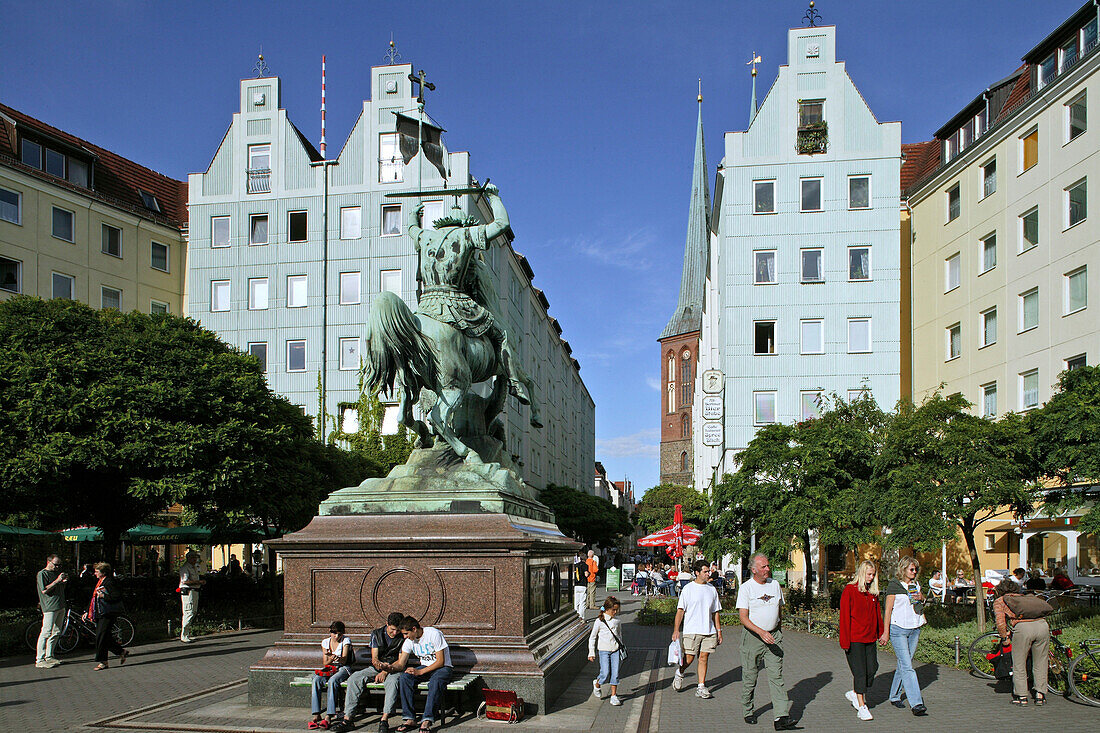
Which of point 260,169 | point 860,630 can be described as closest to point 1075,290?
point 860,630

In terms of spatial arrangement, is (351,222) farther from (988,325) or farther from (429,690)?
(429,690)

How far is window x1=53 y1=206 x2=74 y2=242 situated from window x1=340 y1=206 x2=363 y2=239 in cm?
1191

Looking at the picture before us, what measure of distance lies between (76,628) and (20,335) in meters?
9.46

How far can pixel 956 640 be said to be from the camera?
14.6m

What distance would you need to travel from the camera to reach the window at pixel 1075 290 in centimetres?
3006

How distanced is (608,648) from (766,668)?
1.97 metres

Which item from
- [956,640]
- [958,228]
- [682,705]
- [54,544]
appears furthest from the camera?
[958,228]

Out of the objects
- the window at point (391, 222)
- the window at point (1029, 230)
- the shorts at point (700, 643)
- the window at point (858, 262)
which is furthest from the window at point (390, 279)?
the shorts at point (700, 643)

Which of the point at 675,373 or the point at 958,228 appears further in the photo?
the point at 675,373

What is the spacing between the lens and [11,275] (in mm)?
39875

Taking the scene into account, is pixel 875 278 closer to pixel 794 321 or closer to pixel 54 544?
pixel 794 321

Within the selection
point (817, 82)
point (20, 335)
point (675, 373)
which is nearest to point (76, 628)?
point (20, 335)

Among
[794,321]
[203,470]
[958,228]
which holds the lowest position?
[203,470]

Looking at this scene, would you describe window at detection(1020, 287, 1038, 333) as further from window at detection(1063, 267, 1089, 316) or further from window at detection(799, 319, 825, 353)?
window at detection(799, 319, 825, 353)
